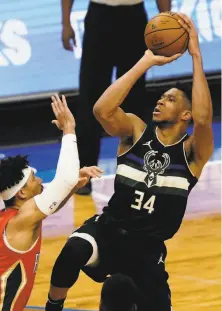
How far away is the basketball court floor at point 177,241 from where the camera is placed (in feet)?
21.1

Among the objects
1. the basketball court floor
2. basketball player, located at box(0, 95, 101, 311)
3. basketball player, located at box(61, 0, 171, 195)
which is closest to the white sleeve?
basketball player, located at box(0, 95, 101, 311)

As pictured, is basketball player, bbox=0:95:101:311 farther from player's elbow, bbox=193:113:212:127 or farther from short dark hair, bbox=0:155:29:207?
player's elbow, bbox=193:113:212:127

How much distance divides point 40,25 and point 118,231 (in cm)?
489

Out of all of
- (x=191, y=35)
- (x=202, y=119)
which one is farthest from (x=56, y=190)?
(x=191, y=35)

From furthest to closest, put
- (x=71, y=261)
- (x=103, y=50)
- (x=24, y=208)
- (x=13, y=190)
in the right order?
(x=103, y=50), (x=71, y=261), (x=13, y=190), (x=24, y=208)

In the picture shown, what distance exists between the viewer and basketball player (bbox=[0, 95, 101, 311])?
4918 mm

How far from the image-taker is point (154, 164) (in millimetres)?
5469

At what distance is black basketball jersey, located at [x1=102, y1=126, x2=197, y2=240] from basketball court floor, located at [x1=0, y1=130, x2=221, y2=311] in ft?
3.39

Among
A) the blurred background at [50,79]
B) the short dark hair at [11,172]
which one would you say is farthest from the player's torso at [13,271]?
the blurred background at [50,79]

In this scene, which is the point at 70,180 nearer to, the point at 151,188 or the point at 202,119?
the point at 151,188

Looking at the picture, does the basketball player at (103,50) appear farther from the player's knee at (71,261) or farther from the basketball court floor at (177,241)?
the player's knee at (71,261)

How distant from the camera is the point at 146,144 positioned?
18.1ft

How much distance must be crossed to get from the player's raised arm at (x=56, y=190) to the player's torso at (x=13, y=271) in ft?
0.31

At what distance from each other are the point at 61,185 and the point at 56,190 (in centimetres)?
4
